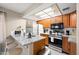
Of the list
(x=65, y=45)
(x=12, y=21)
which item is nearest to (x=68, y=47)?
(x=65, y=45)

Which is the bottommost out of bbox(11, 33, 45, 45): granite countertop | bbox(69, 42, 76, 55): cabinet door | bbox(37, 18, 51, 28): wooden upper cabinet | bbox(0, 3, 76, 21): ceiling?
bbox(69, 42, 76, 55): cabinet door

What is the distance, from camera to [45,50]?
119 centimetres

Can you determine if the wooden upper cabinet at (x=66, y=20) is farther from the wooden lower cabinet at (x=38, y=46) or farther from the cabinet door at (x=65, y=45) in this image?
the wooden lower cabinet at (x=38, y=46)

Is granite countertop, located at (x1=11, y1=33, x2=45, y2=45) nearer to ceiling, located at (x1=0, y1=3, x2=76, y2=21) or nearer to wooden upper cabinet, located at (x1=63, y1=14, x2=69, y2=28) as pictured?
ceiling, located at (x1=0, y1=3, x2=76, y2=21)

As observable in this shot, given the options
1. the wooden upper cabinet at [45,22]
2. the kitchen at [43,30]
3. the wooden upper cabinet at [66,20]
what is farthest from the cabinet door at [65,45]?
the wooden upper cabinet at [45,22]

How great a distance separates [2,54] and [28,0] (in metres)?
0.78

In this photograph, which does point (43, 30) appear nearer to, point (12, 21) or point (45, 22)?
point (45, 22)

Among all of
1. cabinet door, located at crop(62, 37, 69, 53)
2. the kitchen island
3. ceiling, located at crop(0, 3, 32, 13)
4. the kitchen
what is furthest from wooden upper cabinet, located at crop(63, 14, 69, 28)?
ceiling, located at crop(0, 3, 32, 13)

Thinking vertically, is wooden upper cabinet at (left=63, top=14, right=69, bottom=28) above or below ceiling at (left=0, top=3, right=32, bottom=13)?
below

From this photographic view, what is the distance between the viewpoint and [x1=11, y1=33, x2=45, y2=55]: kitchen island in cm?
119

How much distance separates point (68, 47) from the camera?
1.16m

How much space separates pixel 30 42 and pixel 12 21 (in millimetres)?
365

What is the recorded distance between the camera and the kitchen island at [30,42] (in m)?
1.19

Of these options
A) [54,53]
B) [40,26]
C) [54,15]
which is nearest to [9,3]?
[40,26]
